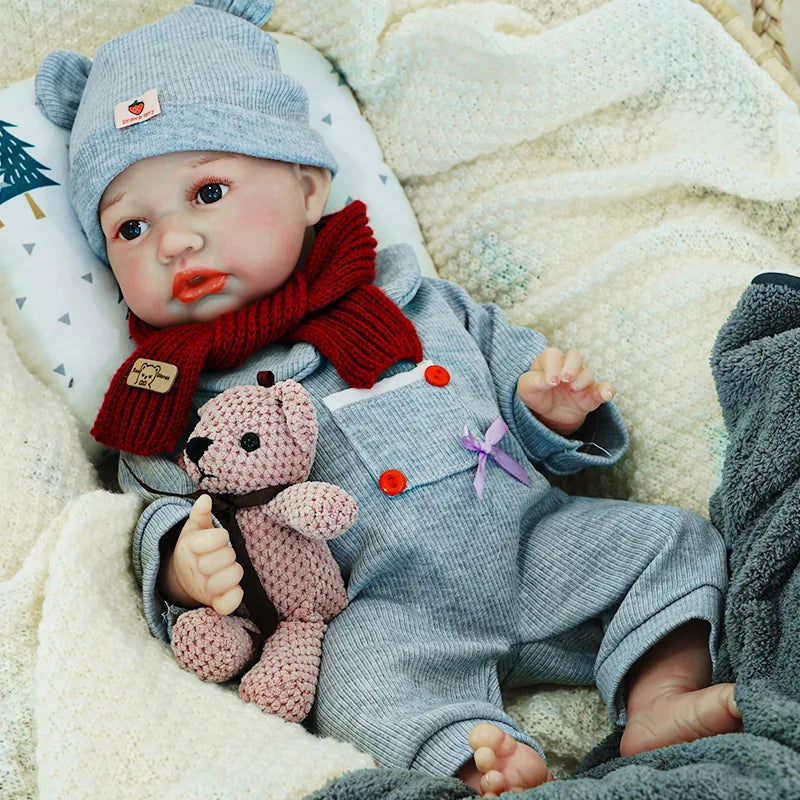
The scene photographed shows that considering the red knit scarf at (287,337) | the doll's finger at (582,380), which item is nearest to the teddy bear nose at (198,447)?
the red knit scarf at (287,337)

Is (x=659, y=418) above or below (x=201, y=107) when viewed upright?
below

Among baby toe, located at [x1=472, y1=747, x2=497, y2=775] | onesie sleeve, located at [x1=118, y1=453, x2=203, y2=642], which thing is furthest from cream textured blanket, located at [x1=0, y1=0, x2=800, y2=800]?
baby toe, located at [x1=472, y1=747, x2=497, y2=775]

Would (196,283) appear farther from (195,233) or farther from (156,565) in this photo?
(156,565)

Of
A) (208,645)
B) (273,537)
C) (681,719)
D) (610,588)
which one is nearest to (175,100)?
(273,537)

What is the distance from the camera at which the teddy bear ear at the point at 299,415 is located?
0.99 m

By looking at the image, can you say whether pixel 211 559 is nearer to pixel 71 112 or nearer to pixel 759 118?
pixel 71 112

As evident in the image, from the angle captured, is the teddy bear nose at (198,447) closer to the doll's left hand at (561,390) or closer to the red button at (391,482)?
the red button at (391,482)

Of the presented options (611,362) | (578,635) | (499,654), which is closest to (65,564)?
(499,654)

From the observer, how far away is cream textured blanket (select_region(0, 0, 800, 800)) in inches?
41.8

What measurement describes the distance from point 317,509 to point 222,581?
0.12 metres

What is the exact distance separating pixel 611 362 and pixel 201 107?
24.7 inches

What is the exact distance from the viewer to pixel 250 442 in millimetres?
984

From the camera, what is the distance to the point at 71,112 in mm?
1305

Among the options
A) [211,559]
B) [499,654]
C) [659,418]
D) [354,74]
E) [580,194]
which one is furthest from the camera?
[354,74]
